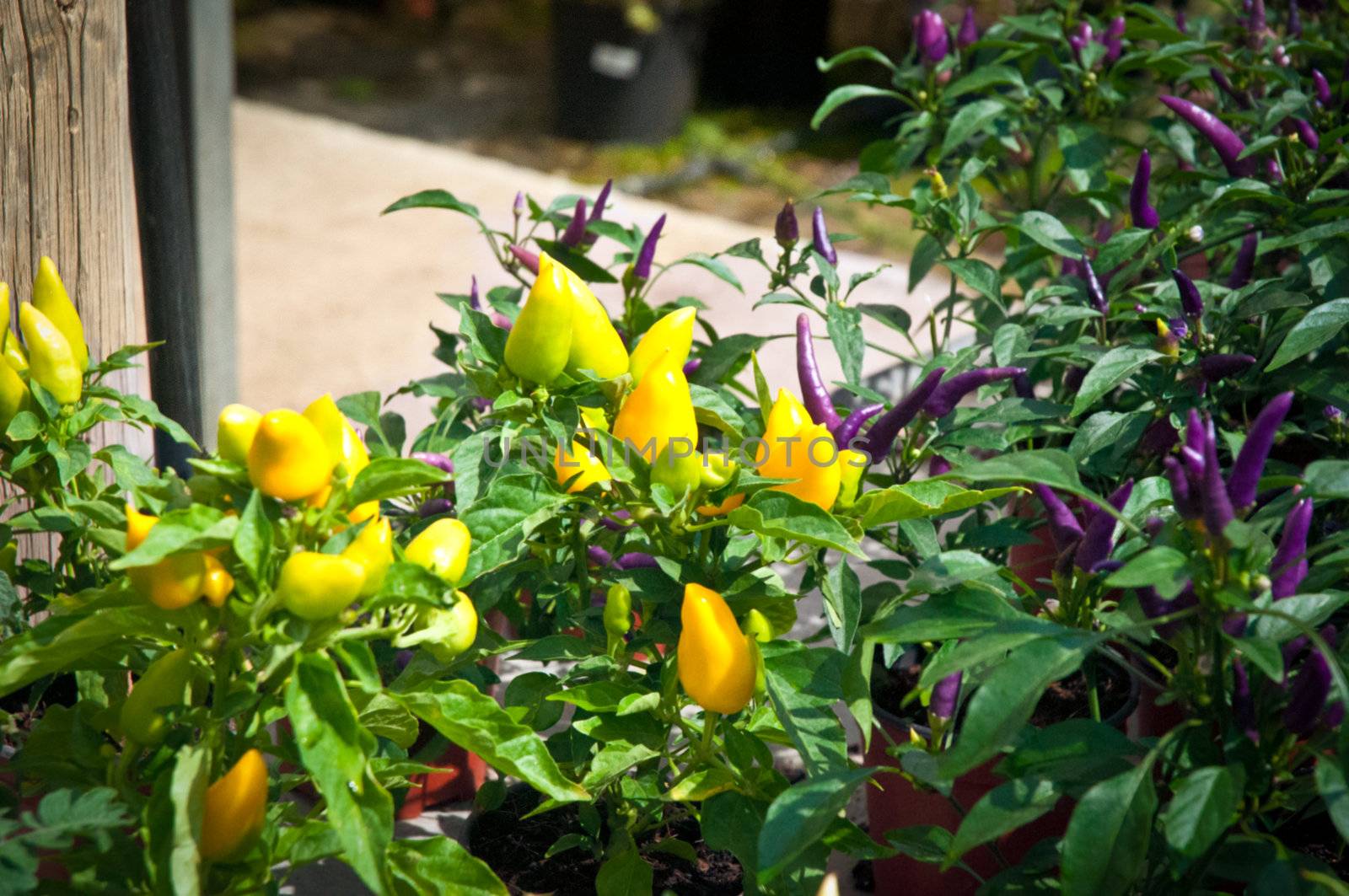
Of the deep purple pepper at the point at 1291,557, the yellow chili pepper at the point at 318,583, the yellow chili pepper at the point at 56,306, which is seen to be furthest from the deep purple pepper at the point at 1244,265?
the yellow chili pepper at the point at 56,306

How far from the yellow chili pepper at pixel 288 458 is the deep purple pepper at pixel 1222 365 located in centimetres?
79

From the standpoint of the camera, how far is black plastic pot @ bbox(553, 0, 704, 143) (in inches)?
195

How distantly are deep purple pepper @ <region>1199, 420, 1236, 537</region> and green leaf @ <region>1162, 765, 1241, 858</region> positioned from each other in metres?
0.15

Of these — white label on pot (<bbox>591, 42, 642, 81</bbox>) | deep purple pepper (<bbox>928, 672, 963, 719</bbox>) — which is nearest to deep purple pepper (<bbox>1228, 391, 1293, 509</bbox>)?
deep purple pepper (<bbox>928, 672, 963, 719</bbox>)

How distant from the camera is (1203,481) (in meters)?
0.86

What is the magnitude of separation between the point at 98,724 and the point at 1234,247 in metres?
1.49

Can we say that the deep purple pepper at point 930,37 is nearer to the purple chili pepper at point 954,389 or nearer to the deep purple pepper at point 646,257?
the deep purple pepper at point 646,257

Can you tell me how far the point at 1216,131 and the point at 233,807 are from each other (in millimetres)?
1224

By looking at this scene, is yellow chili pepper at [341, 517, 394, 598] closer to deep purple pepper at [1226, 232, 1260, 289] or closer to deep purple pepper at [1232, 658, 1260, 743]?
deep purple pepper at [1232, 658, 1260, 743]

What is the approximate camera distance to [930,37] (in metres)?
1.72

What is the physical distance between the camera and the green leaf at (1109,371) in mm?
1173

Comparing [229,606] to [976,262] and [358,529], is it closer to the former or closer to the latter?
[358,529]

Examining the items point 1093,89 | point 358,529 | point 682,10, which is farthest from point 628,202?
point 358,529

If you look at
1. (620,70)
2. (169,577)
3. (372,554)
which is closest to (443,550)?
(372,554)
